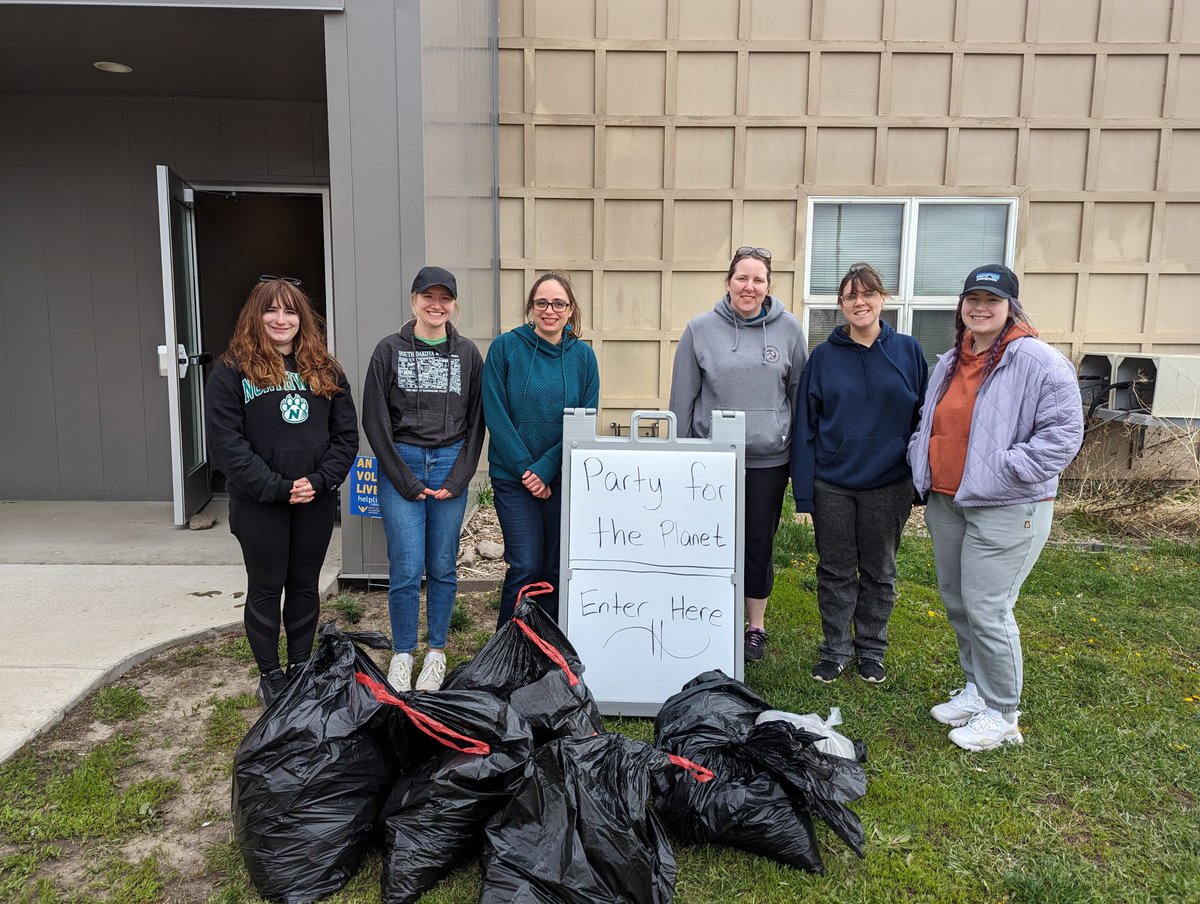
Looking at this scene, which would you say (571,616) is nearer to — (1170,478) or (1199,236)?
(1170,478)

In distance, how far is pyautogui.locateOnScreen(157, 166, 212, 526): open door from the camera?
5.59 metres

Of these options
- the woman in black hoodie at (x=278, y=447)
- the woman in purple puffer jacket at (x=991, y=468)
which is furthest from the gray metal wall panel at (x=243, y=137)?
the woman in purple puffer jacket at (x=991, y=468)

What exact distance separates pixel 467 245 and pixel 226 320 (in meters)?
4.76

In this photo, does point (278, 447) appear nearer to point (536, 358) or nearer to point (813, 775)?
point (536, 358)

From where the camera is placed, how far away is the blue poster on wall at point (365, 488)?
4.41 metres

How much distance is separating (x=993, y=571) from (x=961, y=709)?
634mm

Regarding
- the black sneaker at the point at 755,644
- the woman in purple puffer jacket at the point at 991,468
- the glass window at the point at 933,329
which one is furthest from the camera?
the glass window at the point at 933,329

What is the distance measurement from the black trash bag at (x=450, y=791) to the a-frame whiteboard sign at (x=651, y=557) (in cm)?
96

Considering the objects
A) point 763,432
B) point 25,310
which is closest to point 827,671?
point 763,432

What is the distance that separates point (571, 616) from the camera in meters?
3.31

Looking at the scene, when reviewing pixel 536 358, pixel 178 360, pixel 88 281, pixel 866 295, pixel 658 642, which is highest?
pixel 88 281

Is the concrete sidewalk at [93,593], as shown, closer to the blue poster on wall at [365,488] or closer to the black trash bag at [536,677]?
the blue poster on wall at [365,488]

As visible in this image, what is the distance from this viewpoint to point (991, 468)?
2941 millimetres

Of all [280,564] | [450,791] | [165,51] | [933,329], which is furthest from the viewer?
[933,329]
